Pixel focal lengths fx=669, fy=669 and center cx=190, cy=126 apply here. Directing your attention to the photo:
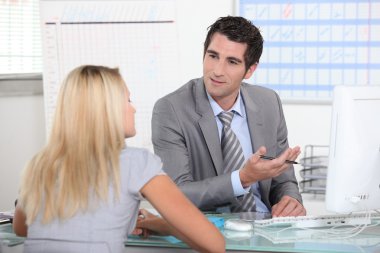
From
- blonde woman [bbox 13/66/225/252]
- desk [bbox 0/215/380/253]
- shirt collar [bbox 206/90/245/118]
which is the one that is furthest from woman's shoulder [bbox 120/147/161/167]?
shirt collar [bbox 206/90/245/118]

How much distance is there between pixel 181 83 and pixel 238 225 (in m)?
1.75

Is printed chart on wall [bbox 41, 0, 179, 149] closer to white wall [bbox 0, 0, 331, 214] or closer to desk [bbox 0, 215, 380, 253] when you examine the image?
white wall [bbox 0, 0, 331, 214]

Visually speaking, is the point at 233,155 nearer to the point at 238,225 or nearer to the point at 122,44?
the point at 238,225

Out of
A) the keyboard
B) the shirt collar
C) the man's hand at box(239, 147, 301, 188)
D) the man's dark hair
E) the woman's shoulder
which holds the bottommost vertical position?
the keyboard

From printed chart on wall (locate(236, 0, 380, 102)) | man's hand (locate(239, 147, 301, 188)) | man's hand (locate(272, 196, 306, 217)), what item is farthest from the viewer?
printed chart on wall (locate(236, 0, 380, 102))

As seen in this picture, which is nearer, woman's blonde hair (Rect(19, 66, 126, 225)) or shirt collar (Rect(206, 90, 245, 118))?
woman's blonde hair (Rect(19, 66, 126, 225))

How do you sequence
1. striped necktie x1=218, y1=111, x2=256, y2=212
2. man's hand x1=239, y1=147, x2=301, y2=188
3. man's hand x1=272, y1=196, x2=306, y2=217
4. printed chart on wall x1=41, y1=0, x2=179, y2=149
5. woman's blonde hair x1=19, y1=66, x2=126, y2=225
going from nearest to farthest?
woman's blonde hair x1=19, y1=66, x2=126, y2=225 < man's hand x1=239, y1=147, x2=301, y2=188 < man's hand x1=272, y1=196, x2=306, y2=217 < striped necktie x1=218, y1=111, x2=256, y2=212 < printed chart on wall x1=41, y1=0, x2=179, y2=149

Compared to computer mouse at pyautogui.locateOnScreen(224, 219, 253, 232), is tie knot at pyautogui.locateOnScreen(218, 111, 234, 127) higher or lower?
higher

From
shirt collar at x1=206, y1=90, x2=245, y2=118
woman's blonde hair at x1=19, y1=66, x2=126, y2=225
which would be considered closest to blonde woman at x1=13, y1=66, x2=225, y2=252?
woman's blonde hair at x1=19, y1=66, x2=126, y2=225

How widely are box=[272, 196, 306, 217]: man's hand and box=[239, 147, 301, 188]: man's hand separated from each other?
15 cm

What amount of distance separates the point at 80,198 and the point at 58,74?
2337mm

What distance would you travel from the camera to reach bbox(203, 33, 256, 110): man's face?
269 centimetres

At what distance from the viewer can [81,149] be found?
1.69m

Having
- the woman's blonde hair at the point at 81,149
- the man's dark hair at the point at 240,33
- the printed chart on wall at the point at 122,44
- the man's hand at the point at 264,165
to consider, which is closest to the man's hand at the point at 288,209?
the man's hand at the point at 264,165
